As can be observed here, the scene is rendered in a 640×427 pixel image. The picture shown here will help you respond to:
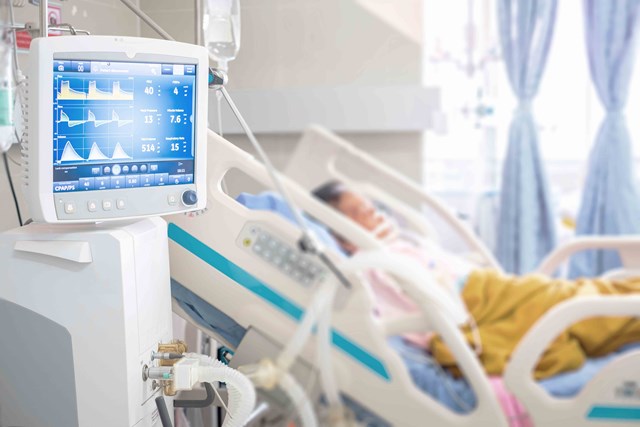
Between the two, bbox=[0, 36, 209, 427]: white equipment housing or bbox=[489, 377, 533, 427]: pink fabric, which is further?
bbox=[489, 377, 533, 427]: pink fabric

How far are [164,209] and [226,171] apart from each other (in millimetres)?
215

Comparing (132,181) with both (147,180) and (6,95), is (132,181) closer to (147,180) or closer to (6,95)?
(147,180)

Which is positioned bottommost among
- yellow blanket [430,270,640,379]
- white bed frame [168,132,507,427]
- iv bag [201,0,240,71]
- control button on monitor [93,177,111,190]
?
yellow blanket [430,270,640,379]

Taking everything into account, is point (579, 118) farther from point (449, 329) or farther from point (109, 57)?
point (109, 57)

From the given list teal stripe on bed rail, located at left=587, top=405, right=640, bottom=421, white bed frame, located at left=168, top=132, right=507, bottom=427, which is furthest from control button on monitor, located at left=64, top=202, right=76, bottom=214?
teal stripe on bed rail, located at left=587, top=405, right=640, bottom=421

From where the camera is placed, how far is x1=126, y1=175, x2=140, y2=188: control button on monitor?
105 cm

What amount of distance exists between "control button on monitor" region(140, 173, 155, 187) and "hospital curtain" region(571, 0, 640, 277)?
192 centimetres

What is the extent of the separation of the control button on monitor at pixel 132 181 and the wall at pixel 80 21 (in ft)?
1.07

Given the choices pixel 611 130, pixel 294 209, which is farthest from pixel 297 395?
pixel 611 130

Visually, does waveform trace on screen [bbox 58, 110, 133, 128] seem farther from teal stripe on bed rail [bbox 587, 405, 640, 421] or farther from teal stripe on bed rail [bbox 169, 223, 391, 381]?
teal stripe on bed rail [bbox 587, 405, 640, 421]

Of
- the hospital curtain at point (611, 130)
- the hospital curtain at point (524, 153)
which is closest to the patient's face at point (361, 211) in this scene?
the hospital curtain at point (524, 153)

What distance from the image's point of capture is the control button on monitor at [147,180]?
3.51ft

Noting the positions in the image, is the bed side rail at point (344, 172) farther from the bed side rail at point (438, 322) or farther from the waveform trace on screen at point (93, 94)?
the waveform trace on screen at point (93, 94)

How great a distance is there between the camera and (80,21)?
4.10 feet
